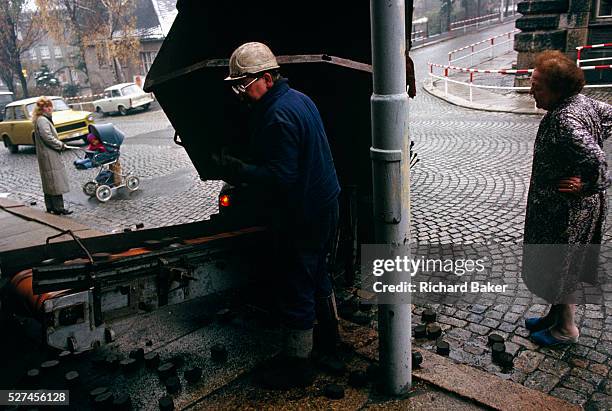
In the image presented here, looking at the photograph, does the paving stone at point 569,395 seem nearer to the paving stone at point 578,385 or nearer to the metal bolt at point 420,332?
the paving stone at point 578,385

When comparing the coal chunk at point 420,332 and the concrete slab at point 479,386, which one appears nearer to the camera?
the concrete slab at point 479,386

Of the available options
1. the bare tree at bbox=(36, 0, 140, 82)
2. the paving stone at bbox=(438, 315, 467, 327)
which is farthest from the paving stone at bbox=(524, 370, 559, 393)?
the bare tree at bbox=(36, 0, 140, 82)

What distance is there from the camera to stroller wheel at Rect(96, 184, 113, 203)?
359 inches

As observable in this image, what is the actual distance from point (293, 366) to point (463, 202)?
4.40 metres

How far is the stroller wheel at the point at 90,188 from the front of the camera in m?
9.54

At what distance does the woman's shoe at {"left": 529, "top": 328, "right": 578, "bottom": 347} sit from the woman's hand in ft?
3.37

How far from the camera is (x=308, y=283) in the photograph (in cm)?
322

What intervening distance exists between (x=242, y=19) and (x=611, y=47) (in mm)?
13964

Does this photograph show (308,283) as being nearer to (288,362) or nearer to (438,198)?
(288,362)

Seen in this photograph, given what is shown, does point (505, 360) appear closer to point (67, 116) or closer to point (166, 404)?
point (166, 404)

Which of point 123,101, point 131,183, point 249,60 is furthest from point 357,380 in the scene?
point 123,101

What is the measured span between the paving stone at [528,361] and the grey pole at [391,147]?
0.92m

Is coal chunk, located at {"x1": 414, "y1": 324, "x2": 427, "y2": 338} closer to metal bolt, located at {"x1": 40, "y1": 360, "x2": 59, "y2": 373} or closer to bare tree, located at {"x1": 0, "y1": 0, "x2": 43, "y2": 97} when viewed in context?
metal bolt, located at {"x1": 40, "y1": 360, "x2": 59, "y2": 373}

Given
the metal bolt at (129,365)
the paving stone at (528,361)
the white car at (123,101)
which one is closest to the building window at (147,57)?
the white car at (123,101)
